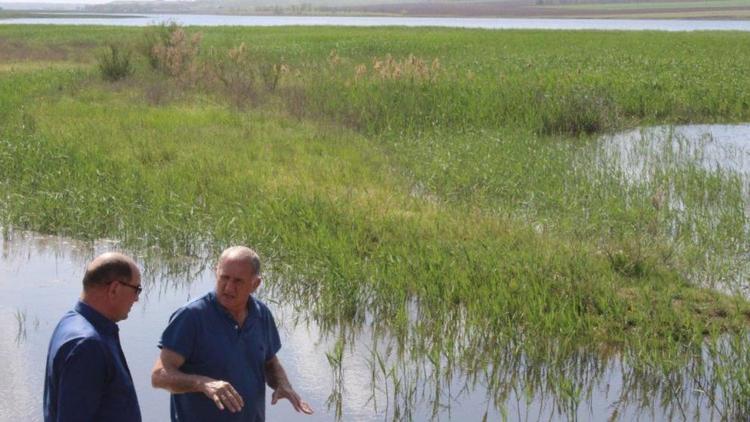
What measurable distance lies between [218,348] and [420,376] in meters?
3.60

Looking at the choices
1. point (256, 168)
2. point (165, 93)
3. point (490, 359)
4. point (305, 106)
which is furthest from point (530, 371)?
point (165, 93)

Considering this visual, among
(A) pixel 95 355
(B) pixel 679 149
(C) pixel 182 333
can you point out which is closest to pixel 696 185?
(B) pixel 679 149

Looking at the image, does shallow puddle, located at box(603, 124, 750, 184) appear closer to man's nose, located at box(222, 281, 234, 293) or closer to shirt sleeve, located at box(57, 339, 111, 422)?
man's nose, located at box(222, 281, 234, 293)

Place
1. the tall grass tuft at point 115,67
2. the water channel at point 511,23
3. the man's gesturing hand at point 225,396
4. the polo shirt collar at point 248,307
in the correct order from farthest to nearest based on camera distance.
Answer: the water channel at point 511,23
the tall grass tuft at point 115,67
the polo shirt collar at point 248,307
the man's gesturing hand at point 225,396

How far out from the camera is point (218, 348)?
465cm

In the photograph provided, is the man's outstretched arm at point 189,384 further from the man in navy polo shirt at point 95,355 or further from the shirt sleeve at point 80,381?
the shirt sleeve at point 80,381

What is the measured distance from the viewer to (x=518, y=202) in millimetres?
12789

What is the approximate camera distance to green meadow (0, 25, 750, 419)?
8617 millimetres

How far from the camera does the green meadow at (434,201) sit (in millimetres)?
8617

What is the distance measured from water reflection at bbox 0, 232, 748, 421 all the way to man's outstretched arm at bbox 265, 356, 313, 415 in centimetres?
256

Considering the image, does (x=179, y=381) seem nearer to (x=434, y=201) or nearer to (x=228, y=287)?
(x=228, y=287)

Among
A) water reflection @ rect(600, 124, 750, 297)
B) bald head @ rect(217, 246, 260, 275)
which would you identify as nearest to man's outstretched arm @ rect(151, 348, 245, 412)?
bald head @ rect(217, 246, 260, 275)

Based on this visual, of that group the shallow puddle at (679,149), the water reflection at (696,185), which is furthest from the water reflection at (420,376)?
the shallow puddle at (679,149)

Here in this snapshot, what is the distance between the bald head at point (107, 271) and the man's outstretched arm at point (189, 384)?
58cm
